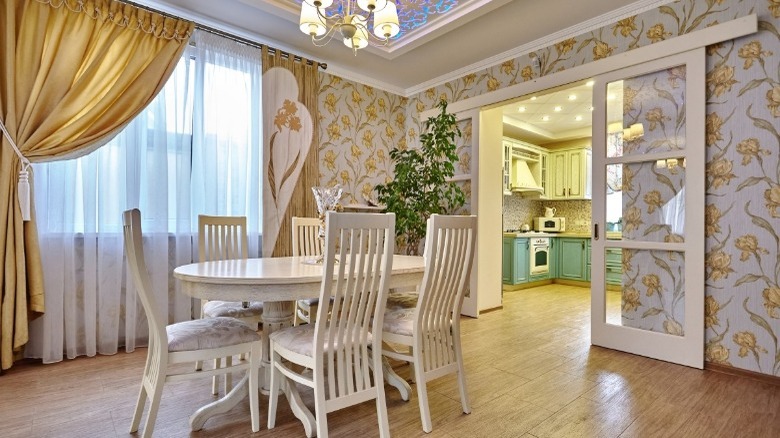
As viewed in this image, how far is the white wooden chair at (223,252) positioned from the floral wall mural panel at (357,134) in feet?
4.96

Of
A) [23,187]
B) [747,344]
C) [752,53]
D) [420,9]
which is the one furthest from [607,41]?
[23,187]

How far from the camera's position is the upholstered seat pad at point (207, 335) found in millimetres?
1618

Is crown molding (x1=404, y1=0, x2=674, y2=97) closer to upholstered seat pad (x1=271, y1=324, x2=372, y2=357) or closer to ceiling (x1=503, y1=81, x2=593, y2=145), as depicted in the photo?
ceiling (x1=503, y1=81, x2=593, y2=145)

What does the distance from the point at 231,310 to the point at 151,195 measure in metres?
1.32

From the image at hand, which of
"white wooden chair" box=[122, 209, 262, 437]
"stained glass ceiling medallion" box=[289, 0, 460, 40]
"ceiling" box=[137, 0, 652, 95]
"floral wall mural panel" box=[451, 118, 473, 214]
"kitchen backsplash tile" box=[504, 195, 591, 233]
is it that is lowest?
"white wooden chair" box=[122, 209, 262, 437]

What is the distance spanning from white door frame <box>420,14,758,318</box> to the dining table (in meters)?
2.16

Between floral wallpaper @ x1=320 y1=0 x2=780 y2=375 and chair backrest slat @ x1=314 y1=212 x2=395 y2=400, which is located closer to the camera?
chair backrest slat @ x1=314 y1=212 x2=395 y2=400

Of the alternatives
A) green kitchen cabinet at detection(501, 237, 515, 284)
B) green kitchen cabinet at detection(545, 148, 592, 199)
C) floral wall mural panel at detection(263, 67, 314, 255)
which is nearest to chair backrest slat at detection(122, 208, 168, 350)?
floral wall mural panel at detection(263, 67, 314, 255)

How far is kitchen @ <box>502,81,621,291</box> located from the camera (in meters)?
5.57

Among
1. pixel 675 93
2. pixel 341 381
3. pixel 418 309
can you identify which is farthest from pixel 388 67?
pixel 341 381

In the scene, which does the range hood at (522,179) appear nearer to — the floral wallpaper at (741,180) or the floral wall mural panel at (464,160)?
the floral wall mural panel at (464,160)

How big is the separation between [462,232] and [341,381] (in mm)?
907

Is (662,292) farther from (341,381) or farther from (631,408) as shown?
(341,381)

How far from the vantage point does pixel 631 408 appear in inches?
78.6
